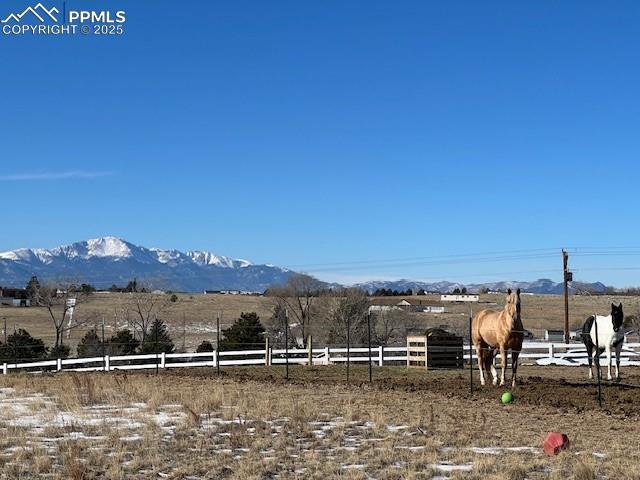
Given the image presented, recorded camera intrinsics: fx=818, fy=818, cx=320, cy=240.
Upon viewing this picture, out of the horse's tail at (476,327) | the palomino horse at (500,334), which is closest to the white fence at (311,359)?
the horse's tail at (476,327)

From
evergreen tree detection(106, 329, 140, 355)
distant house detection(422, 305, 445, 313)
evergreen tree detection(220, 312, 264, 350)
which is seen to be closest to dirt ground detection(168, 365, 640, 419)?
evergreen tree detection(220, 312, 264, 350)

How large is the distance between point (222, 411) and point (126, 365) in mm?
21823

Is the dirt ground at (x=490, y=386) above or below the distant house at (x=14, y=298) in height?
below

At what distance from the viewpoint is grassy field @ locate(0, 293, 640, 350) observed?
269 feet

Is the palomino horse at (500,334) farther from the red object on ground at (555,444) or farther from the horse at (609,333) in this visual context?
the red object on ground at (555,444)

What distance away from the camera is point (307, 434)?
44.7 feet

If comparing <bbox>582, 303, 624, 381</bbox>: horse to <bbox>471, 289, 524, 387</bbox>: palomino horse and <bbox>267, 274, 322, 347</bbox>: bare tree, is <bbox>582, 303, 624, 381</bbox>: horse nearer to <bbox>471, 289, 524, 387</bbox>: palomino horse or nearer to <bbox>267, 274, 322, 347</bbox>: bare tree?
<bbox>471, 289, 524, 387</bbox>: palomino horse

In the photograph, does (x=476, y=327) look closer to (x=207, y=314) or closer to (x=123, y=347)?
(x=123, y=347)

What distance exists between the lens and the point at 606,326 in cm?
2334

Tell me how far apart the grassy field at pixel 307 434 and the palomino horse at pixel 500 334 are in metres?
0.98

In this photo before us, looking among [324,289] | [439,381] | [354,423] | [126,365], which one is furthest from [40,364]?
[324,289]

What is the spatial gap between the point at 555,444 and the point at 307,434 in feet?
13.2

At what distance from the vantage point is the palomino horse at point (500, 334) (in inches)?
827

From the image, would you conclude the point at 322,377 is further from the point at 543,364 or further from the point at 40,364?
the point at 40,364
